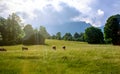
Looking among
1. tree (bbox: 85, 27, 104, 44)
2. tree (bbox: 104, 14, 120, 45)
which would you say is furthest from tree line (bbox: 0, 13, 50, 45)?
tree (bbox: 104, 14, 120, 45)

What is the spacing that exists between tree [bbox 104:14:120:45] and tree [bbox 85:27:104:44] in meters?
29.9

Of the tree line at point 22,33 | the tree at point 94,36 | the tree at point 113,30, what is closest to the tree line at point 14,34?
the tree line at point 22,33

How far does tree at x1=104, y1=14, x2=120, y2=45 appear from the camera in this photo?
10112cm

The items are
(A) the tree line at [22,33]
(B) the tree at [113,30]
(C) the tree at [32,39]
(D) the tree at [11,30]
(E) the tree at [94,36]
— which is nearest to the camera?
(B) the tree at [113,30]

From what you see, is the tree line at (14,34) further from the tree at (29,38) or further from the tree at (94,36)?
the tree at (94,36)

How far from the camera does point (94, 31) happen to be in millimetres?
141375

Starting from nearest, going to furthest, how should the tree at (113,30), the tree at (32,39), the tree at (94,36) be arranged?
the tree at (113,30) → the tree at (32,39) → the tree at (94,36)

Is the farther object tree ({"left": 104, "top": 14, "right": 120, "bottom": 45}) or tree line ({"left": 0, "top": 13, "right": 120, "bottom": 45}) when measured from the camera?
tree line ({"left": 0, "top": 13, "right": 120, "bottom": 45})

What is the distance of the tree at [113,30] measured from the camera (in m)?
101

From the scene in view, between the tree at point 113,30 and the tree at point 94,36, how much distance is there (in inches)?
1175

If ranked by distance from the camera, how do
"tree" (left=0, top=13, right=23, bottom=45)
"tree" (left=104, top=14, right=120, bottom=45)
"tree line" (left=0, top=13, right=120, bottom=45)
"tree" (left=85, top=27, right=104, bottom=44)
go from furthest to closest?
"tree" (left=85, top=27, right=104, bottom=44) → "tree" (left=0, top=13, right=23, bottom=45) → "tree line" (left=0, top=13, right=120, bottom=45) → "tree" (left=104, top=14, right=120, bottom=45)

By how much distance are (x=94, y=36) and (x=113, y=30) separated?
34.6 meters

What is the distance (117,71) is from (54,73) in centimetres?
567

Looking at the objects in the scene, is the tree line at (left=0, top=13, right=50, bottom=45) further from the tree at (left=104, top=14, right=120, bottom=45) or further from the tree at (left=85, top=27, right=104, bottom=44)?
the tree at (left=104, top=14, right=120, bottom=45)
